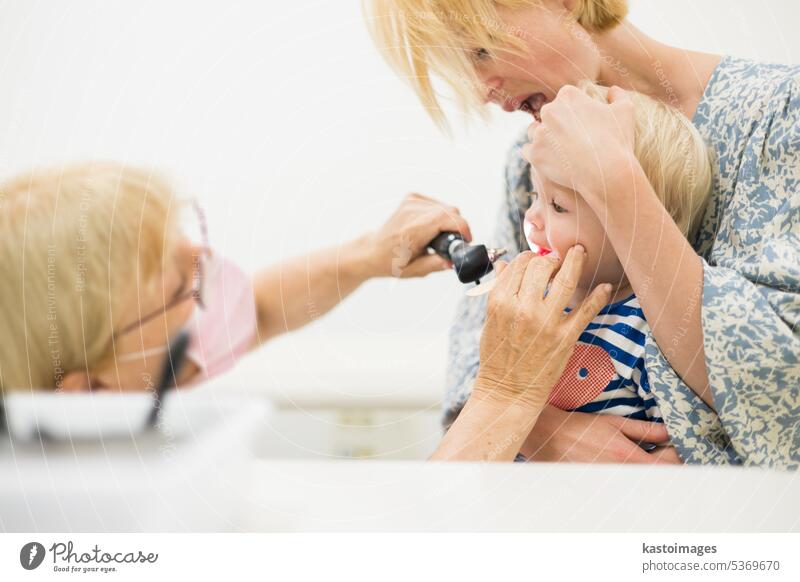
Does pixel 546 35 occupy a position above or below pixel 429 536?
above

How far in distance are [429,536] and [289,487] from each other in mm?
128

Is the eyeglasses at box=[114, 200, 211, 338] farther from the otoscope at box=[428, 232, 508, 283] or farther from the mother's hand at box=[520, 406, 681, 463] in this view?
the mother's hand at box=[520, 406, 681, 463]

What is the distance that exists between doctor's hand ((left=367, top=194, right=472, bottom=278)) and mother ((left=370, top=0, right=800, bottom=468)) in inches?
3.2

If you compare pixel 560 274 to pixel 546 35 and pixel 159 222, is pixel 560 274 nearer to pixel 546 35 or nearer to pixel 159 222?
pixel 546 35

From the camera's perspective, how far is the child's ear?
677 mm

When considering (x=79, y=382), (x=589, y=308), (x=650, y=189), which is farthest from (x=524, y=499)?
(x=79, y=382)

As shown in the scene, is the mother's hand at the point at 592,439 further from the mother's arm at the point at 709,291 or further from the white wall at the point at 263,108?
the white wall at the point at 263,108

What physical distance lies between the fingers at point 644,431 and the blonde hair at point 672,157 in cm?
17

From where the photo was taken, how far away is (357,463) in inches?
28.5

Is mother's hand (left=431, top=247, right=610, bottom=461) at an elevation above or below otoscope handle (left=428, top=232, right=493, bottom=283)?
below

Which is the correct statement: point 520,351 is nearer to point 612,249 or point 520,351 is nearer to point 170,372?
point 612,249

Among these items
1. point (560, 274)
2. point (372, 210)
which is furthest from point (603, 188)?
point (372, 210)

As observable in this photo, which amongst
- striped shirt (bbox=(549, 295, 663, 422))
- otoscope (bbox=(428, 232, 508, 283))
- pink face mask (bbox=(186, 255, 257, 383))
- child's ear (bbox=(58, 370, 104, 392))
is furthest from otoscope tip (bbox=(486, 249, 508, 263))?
child's ear (bbox=(58, 370, 104, 392))

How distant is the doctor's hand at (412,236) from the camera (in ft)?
2.43
